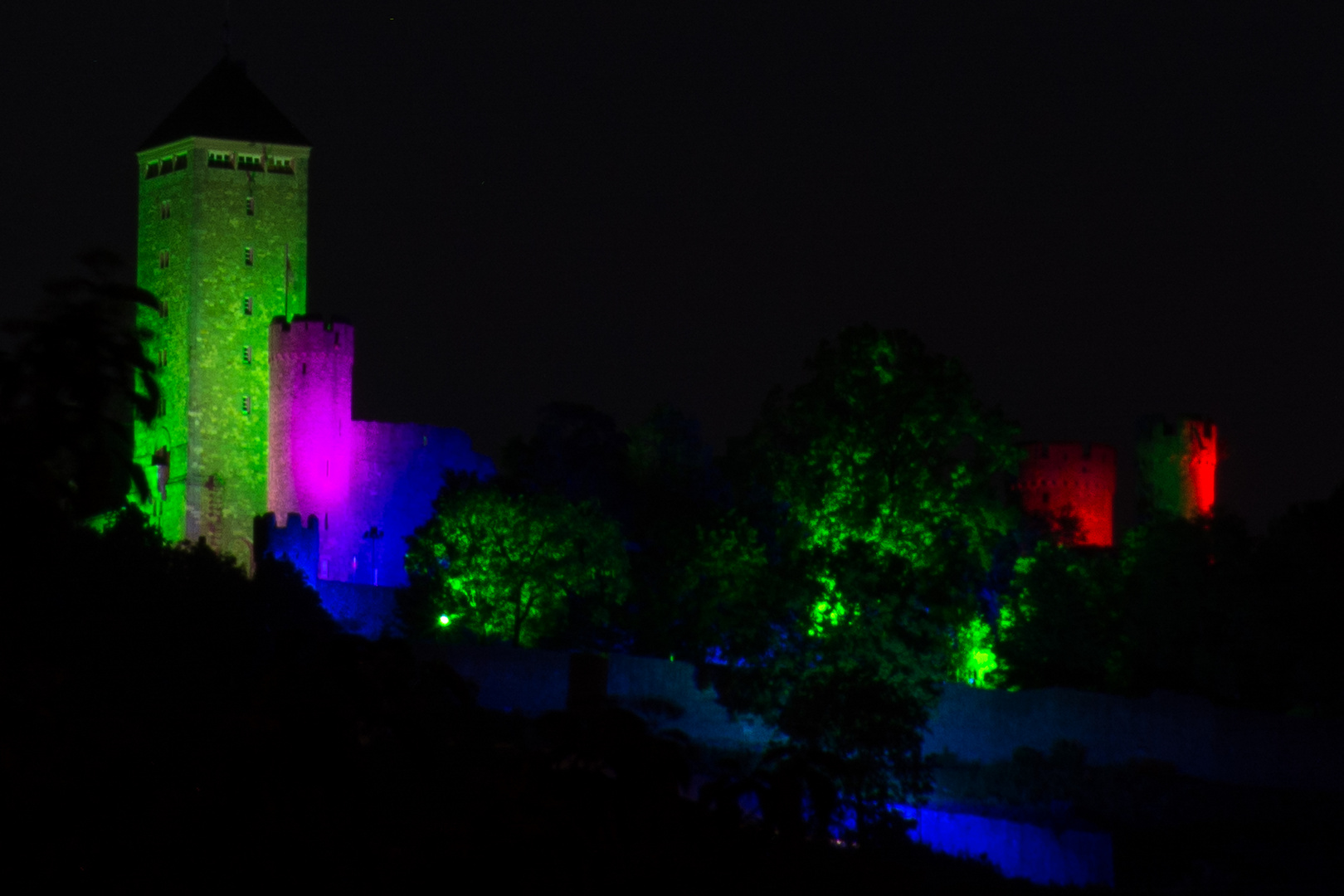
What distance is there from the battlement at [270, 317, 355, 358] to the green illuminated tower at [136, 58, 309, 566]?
1.40 m

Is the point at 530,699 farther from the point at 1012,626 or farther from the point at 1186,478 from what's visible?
the point at 1186,478

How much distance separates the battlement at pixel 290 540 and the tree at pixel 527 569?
11.9ft

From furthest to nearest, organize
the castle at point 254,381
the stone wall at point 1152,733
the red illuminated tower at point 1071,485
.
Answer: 1. the red illuminated tower at point 1071,485
2. the castle at point 254,381
3. the stone wall at point 1152,733

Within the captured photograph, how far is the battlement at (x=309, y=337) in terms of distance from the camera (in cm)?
4919

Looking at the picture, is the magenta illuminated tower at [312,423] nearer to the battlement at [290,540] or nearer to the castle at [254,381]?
the castle at [254,381]

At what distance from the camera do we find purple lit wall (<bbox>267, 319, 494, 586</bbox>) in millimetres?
48438

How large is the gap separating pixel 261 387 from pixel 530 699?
16.3 meters

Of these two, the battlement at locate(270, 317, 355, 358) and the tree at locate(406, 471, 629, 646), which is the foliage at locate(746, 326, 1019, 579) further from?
the battlement at locate(270, 317, 355, 358)

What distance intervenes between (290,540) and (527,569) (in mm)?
6473

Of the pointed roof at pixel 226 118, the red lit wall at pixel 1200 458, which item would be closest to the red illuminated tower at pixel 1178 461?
the red lit wall at pixel 1200 458

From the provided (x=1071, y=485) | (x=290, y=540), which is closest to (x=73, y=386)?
(x=290, y=540)

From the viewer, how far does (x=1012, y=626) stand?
136ft

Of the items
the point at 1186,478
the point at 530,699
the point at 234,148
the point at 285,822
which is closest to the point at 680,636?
the point at 530,699

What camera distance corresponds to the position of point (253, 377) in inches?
1997
